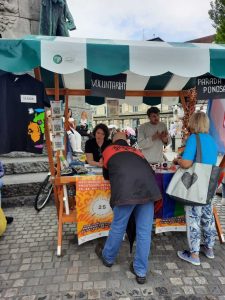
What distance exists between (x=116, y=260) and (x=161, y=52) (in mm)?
2479

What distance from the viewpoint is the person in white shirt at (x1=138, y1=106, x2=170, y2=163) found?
4871 mm

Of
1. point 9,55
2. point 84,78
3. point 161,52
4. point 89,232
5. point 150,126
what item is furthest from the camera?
point 150,126

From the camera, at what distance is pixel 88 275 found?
2975 millimetres

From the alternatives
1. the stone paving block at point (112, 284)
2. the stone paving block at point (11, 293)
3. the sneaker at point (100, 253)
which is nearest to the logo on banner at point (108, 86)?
the sneaker at point (100, 253)

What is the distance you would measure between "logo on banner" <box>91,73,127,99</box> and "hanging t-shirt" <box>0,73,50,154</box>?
61 cm

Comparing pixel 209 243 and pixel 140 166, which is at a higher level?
pixel 140 166

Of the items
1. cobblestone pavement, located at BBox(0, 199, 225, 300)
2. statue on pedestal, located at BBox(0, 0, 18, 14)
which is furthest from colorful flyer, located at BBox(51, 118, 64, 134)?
statue on pedestal, located at BBox(0, 0, 18, 14)

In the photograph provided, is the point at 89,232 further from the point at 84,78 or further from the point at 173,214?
the point at 84,78

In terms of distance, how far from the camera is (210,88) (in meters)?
3.52

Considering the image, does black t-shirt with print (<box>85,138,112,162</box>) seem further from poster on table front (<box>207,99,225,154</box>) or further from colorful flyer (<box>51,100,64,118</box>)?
poster on table front (<box>207,99,225,154</box>)

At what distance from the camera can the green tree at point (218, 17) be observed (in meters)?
15.5

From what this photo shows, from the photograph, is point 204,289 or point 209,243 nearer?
point 204,289

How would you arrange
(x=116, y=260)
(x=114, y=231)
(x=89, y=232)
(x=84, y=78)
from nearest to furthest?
(x=114, y=231)
(x=116, y=260)
(x=89, y=232)
(x=84, y=78)

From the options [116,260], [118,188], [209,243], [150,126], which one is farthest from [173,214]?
[150,126]
